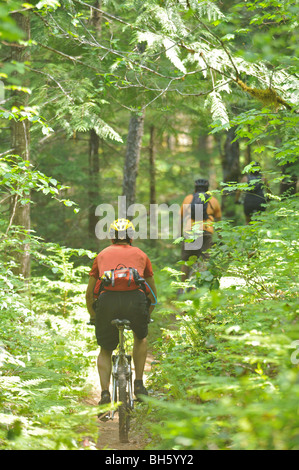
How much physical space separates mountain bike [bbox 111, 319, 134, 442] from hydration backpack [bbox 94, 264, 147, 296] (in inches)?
15.6

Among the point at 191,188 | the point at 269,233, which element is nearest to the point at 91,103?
the point at 269,233

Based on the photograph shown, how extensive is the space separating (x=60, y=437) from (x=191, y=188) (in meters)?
14.7

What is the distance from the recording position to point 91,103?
308 inches

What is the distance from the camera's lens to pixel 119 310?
17.9ft

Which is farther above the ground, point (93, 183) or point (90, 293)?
point (93, 183)

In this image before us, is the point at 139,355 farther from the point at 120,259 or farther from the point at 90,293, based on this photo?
the point at 120,259

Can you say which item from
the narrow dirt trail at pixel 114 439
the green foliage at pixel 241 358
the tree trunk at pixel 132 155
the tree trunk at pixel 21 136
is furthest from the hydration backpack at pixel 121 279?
the tree trunk at pixel 132 155

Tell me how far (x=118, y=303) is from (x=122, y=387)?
3.08ft

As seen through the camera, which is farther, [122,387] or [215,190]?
[215,190]

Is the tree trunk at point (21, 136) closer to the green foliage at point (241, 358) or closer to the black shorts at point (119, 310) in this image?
the black shorts at point (119, 310)

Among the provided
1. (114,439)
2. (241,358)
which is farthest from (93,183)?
(241,358)

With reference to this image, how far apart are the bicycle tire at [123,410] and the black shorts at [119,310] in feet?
1.77

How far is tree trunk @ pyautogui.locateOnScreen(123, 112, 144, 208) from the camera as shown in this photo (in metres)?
12.2
